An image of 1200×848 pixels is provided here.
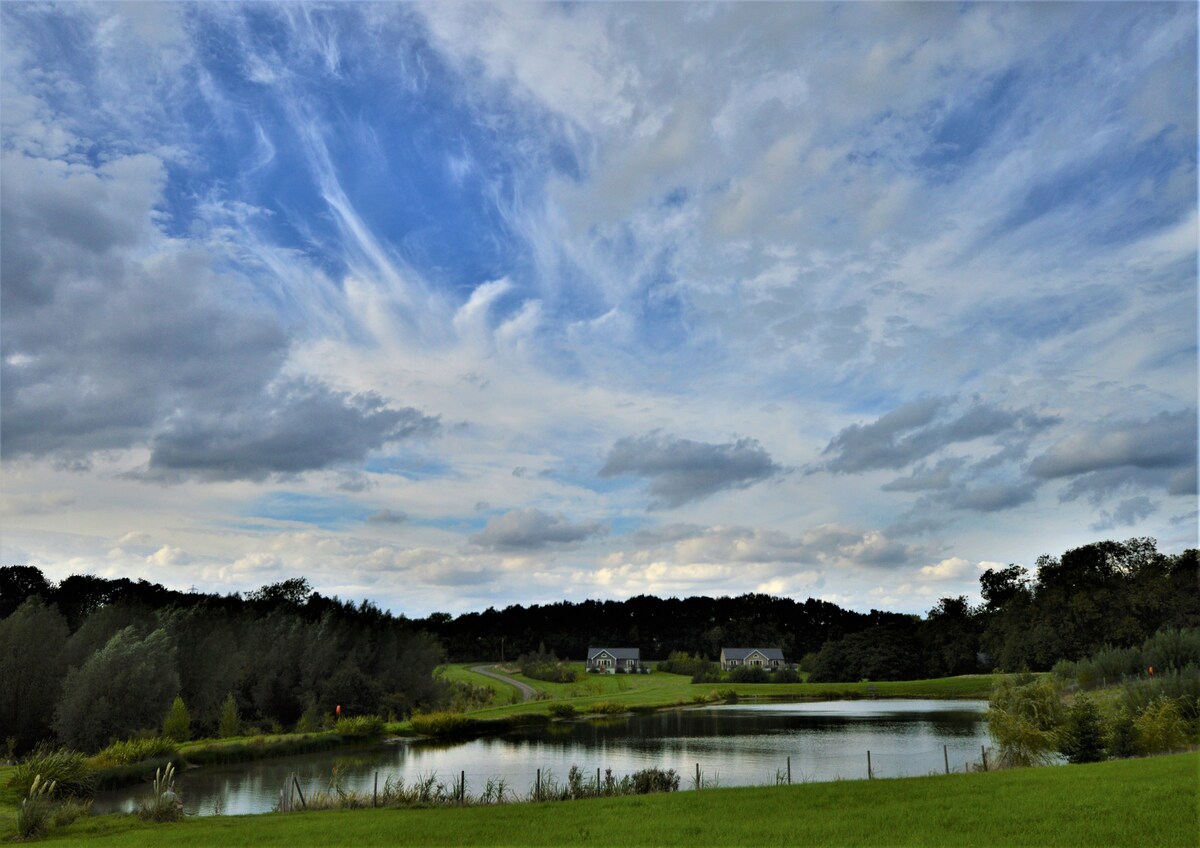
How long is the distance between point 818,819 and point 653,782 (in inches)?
365

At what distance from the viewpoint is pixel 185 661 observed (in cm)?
5341

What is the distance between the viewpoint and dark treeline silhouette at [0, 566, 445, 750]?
137 ft

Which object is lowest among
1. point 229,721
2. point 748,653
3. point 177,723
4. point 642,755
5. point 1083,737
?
point 642,755

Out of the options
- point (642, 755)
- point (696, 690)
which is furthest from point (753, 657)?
point (642, 755)

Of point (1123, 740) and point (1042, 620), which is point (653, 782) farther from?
point (1042, 620)

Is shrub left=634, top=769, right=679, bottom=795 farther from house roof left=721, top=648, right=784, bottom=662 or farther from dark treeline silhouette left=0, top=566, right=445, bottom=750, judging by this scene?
house roof left=721, top=648, right=784, bottom=662

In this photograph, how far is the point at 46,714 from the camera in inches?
1678

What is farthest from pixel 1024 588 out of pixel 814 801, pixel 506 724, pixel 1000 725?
pixel 814 801

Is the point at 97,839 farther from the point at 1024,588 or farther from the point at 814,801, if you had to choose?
the point at 1024,588

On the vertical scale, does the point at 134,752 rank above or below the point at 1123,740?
below

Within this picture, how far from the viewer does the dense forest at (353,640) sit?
140 feet

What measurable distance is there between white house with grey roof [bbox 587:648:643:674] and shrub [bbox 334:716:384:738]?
8961cm

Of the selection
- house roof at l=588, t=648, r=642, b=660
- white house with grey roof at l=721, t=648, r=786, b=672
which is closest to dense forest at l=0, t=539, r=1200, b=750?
white house with grey roof at l=721, t=648, r=786, b=672

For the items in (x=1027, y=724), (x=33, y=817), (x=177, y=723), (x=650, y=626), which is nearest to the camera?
(x=33, y=817)
